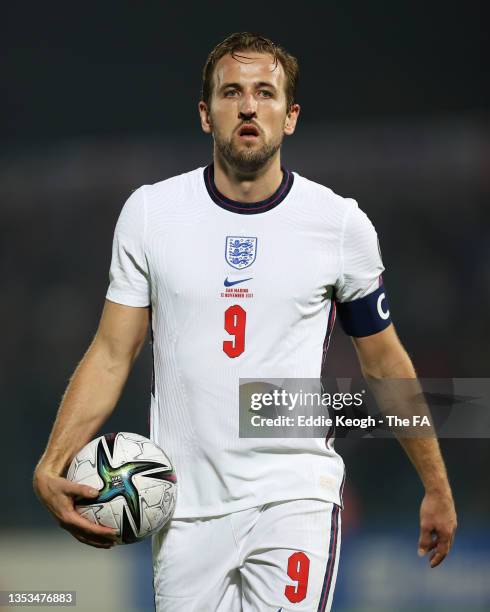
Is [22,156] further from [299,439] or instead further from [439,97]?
[299,439]

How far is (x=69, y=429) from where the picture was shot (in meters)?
2.84

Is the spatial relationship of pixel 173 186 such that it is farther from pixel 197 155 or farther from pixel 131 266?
pixel 197 155

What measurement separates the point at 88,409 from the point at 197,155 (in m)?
4.82

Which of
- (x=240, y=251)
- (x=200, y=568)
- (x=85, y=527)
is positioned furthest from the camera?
(x=240, y=251)

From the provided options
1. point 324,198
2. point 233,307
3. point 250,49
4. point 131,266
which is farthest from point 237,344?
point 250,49

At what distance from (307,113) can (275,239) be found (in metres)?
4.78

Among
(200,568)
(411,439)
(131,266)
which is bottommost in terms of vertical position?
(200,568)

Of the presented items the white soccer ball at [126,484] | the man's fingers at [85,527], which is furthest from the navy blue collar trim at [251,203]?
the man's fingers at [85,527]

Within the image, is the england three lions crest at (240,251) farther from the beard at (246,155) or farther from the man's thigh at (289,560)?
the man's thigh at (289,560)

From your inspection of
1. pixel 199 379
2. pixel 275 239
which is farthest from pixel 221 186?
pixel 199 379

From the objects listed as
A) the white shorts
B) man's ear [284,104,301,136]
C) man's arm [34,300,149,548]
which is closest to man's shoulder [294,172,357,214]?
man's ear [284,104,301,136]

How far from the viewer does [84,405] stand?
2.87 metres

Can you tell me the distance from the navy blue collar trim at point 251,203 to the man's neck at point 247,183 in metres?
0.01

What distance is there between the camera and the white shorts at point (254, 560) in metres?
2.71
